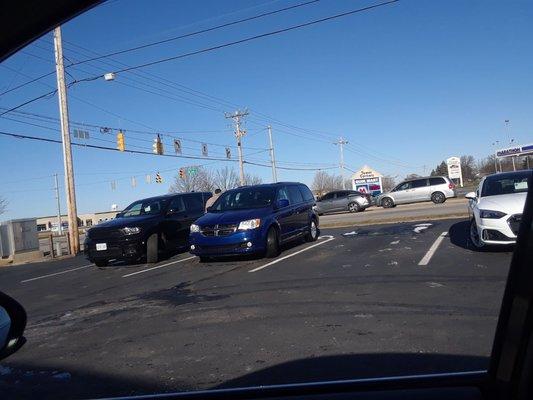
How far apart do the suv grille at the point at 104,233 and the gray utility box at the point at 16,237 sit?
10.3 m

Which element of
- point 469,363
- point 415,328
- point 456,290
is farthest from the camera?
point 456,290

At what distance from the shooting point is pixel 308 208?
14414mm

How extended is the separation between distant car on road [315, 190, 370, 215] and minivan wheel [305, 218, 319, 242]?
19928mm

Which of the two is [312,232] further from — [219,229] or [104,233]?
[104,233]

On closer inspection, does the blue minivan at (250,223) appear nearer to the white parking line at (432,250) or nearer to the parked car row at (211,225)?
the parked car row at (211,225)

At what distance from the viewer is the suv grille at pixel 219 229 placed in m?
11.2

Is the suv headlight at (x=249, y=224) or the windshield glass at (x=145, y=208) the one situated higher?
the windshield glass at (x=145, y=208)

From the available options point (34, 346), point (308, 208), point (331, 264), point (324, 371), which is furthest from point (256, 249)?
point (324, 371)

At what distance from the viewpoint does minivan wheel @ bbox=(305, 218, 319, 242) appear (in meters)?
14.3

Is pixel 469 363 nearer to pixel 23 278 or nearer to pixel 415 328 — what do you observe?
pixel 415 328

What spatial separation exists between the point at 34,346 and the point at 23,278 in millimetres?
9171

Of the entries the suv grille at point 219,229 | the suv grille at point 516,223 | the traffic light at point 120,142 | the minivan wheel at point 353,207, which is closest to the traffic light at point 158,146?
the traffic light at point 120,142

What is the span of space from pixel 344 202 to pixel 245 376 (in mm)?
31245

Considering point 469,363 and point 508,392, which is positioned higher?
point 508,392
